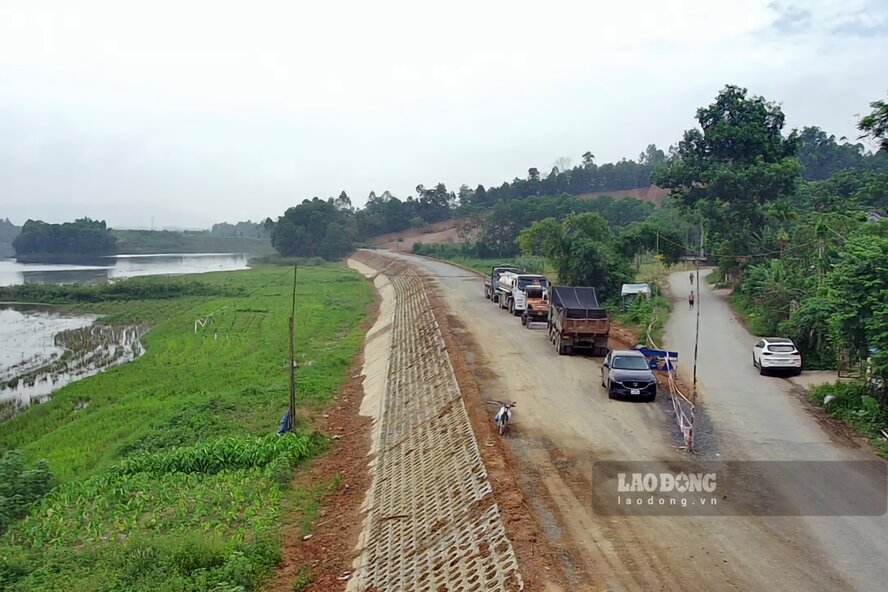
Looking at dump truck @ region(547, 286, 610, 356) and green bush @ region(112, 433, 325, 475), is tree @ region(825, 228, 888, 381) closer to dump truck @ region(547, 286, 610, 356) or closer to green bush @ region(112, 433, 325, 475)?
dump truck @ region(547, 286, 610, 356)

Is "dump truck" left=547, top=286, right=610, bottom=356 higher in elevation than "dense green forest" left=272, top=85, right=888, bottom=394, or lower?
lower

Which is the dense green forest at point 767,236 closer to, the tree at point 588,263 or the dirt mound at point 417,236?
the tree at point 588,263

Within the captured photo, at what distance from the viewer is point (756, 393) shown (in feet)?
71.4

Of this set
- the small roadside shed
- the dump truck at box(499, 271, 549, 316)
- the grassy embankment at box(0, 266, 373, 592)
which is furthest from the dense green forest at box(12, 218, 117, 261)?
the small roadside shed

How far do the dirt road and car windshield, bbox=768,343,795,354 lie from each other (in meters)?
1.03

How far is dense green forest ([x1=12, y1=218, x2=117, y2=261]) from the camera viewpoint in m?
162

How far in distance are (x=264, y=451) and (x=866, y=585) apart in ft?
47.0

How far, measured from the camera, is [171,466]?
18.2 m

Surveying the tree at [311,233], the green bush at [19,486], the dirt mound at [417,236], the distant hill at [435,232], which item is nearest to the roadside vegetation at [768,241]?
the green bush at [19,486]

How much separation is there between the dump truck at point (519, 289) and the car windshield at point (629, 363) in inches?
617

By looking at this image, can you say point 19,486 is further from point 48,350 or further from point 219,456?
point 48,350

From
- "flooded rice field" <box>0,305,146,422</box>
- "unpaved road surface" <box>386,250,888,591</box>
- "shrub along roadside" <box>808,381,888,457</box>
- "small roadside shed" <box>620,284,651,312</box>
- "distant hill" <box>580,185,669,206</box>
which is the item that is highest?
"distant hill" <box>580,185,669,206</box>

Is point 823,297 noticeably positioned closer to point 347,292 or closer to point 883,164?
point 347,292

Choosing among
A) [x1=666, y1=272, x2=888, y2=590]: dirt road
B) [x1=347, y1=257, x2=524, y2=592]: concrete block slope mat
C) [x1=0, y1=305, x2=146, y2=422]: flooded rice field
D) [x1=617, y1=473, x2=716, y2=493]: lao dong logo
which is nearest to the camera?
[x1=666, y1=272, x2=888, y2=590]: dirt road
